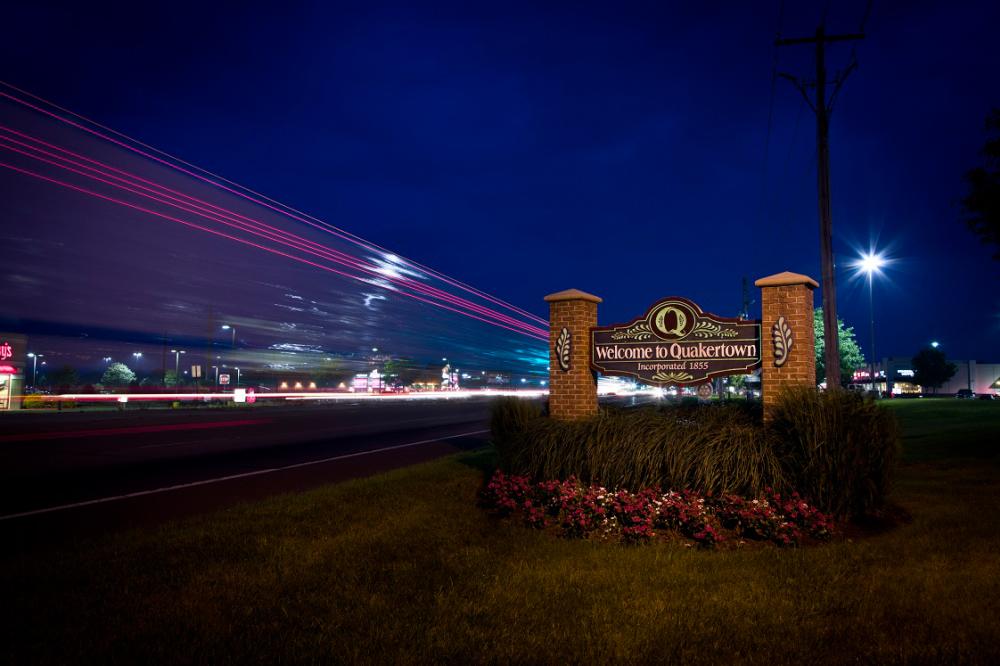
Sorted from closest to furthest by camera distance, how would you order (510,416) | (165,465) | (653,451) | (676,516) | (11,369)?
(676,516) → (653,451) → (510,416) → (165,465) → (11,369)

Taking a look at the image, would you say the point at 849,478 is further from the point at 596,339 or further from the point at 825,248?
the point at 825,248

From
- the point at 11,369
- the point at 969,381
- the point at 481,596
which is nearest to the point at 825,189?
the point at 481,596

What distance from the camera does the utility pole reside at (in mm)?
13695

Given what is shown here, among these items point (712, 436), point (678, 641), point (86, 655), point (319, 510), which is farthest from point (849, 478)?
point (86, 655)

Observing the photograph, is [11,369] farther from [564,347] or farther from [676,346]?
[676,346]

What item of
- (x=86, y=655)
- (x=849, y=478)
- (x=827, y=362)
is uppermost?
(x=827, y=362)

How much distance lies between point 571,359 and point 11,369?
4787cm

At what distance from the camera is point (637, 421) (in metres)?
9.25

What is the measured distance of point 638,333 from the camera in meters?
10.9

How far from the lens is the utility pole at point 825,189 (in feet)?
44.9

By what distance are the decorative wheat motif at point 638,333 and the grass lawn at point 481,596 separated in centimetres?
401

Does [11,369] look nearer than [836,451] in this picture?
No

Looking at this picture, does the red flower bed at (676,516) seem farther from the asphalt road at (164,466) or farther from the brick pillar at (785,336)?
the asphalt road at (164,466)

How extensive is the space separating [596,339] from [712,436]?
3.16 meters
